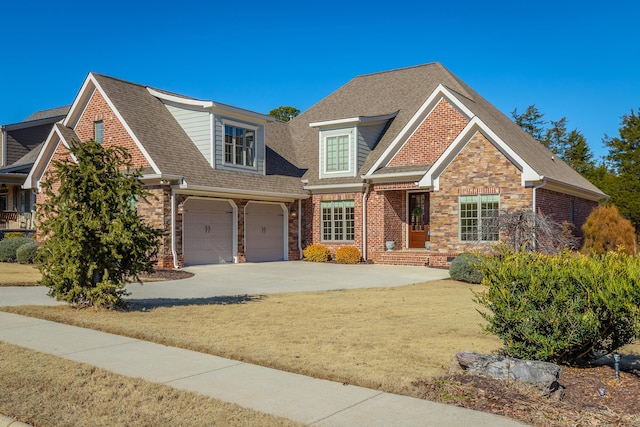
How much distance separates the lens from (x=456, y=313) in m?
11.3

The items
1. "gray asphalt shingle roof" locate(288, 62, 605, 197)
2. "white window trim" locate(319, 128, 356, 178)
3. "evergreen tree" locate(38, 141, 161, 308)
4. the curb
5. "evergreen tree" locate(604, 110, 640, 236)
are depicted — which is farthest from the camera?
"evergreen tree" locate(604, 110, 640, 236)

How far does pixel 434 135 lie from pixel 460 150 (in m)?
2.34

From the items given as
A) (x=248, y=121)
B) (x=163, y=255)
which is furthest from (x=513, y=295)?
(x=248, y=121)

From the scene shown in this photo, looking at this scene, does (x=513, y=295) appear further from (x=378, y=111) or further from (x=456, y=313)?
(x=378, y=111)

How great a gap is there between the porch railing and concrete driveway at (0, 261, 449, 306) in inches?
571

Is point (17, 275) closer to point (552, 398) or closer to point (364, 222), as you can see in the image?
point (364, 222)

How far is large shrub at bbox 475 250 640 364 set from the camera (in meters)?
6.05

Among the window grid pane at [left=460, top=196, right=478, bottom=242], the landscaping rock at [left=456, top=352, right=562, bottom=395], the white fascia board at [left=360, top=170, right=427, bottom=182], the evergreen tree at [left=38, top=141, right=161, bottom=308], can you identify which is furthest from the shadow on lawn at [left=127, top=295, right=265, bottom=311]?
the white fascia board at [left=360, top=170, right=427, bottom=182]

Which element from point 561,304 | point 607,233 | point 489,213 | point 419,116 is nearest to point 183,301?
point 561,304

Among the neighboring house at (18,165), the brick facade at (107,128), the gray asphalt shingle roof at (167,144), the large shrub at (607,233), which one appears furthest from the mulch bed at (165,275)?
the neighboring house at (18,165)

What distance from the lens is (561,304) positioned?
634 cm

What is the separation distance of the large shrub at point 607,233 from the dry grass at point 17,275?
59.9ft

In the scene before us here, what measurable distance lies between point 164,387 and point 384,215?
18.5 metres

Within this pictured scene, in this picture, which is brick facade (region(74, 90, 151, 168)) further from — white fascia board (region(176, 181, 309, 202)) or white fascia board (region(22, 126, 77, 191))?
white fascia board (region(176, 181, 309, 202))
